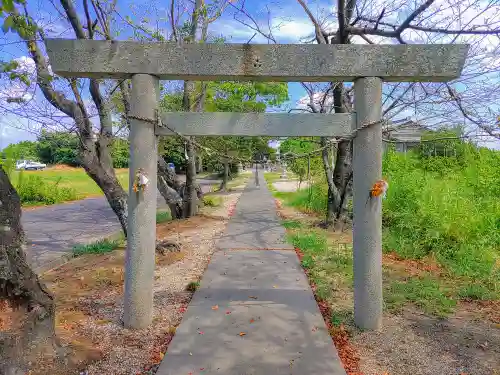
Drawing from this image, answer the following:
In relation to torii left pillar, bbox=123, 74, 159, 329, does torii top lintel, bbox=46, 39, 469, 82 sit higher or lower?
higher

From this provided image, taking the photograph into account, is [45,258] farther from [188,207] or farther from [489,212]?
[489,212]

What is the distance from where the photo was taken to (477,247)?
6609 millimetres

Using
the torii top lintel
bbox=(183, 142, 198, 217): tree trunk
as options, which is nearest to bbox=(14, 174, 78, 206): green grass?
bbox=(183, 142, 198, 217): tree trunk

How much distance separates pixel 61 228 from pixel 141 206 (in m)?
10.2

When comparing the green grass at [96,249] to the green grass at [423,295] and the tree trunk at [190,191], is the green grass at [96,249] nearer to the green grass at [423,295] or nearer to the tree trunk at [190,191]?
the tree trunk at [190,191]

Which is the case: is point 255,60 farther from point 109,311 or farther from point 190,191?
point 190,191


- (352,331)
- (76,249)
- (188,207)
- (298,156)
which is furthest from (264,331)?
(188,207)

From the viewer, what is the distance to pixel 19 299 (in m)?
3.16

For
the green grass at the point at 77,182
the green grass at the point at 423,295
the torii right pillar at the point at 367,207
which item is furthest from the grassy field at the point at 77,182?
the torii right pillar at the point at 367,207

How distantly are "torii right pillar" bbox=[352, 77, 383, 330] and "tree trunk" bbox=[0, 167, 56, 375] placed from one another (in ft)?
9.21

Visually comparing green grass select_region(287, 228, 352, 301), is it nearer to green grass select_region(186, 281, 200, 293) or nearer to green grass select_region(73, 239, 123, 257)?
green grass select_region(186, 281, 200, 293)

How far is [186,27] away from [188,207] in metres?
5.15

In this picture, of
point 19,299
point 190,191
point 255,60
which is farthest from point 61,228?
point 255,60

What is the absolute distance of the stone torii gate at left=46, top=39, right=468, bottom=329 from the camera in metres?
3.69
